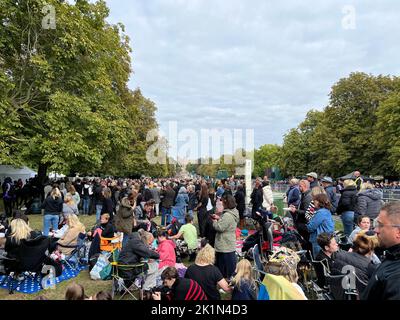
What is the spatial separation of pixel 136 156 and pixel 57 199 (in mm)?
29254

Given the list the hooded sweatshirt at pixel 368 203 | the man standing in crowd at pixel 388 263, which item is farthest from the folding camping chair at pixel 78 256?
the man standing in crowd at pixel 388 263

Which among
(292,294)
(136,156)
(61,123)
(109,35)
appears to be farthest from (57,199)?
(136,156)

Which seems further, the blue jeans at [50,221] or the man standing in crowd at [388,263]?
the blue jeans at [50,221]

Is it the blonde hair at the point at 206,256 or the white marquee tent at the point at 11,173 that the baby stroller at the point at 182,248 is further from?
the white marquee tent at the point at 11,173

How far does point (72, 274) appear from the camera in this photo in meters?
7.49

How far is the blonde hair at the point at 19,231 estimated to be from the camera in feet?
20.6

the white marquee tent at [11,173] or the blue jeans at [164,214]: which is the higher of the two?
A: the white marquee tent at [11,173]

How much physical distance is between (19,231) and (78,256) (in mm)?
2403

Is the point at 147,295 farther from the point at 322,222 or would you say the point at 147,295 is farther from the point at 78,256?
the point at 78,256

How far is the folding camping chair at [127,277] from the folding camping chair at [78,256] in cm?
198

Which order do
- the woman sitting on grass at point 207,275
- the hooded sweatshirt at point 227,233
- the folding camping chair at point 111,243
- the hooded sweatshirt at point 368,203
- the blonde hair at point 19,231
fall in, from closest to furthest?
1. the woman sitting on grass at point 207,275
2. the hooded sweatshirt at point 227,233
3. the blonde hair at point 19,231
4. the folding camping chair at point 111,243
5. the hooded sweatshirt at point 368,203
